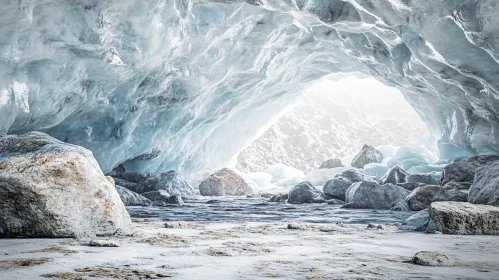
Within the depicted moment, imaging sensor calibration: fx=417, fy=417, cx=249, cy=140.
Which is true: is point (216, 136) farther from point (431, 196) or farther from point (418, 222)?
point (418, 222)

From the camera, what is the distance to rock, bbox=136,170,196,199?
10586 millimetres

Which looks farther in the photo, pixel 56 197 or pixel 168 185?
pixel 168 185

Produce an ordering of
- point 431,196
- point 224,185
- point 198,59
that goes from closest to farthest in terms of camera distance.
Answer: point 431,196 < point 198,59 < point 224,185

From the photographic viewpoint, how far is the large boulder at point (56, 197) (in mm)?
3061

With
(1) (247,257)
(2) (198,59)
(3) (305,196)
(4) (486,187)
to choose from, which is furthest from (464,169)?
(1) (247,257)

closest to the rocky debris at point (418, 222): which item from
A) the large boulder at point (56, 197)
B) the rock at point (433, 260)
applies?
the rock at point (433, 260)

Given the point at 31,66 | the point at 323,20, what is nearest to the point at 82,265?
the point at 31,66

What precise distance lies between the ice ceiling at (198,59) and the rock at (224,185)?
1884mm

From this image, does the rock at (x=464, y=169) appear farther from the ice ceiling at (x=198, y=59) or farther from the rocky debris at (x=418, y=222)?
the rocky debris at (x=418, y=222)

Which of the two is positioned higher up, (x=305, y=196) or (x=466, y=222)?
(x=466, y=222)

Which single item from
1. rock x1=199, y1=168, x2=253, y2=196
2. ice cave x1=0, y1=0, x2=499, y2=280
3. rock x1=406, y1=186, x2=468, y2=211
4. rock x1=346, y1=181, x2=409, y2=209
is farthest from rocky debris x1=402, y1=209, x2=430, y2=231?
rock x1=199, y1=168, x2=253, y2=196

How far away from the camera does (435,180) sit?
1180 cm

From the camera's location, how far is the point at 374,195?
25.6 ft

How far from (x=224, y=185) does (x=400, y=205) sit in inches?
348
